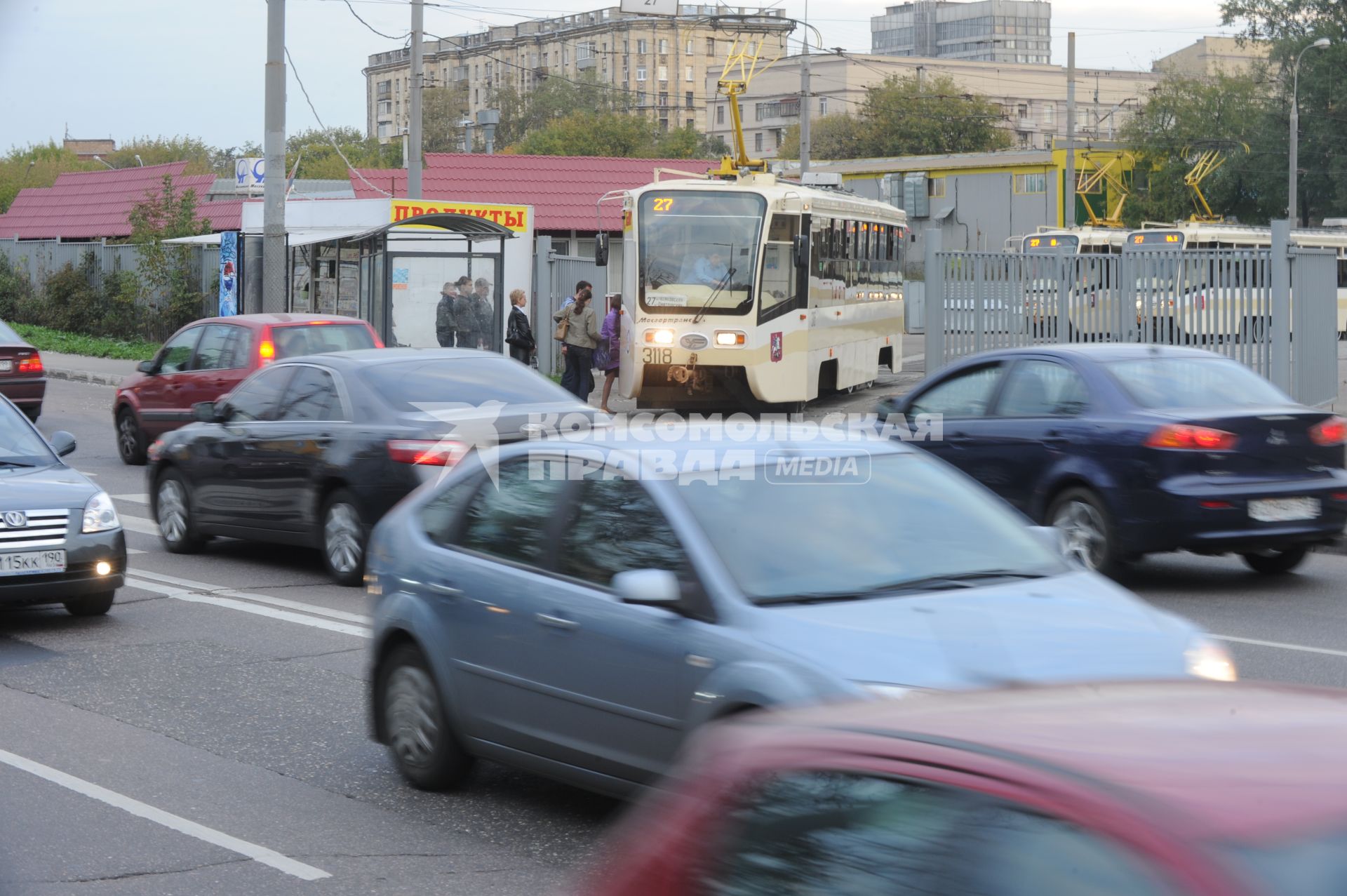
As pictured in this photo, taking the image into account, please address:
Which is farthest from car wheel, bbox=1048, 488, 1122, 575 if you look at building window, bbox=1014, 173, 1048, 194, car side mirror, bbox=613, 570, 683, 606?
building window, bbox=1014, 173, 1048, 194

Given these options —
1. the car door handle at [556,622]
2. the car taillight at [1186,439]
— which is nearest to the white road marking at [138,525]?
the car taillight at [1186,439]

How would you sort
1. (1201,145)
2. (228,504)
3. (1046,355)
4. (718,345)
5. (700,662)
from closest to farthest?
1. (700,662)
2. (1046,355)
3. (228,504)
4. (718,345)
5. (1201,145)

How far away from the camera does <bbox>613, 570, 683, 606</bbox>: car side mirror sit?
512 centimetres

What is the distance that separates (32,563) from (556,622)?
518 centimetres

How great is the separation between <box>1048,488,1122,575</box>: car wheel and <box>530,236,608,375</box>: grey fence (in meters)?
18.6

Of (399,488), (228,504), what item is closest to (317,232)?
(228,504)

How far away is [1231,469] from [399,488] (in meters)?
5.46

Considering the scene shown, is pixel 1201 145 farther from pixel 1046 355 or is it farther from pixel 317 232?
pixel 1046 355

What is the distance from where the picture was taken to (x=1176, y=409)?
10.6 m

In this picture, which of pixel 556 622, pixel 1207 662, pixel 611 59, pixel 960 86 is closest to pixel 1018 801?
pixel 1207 662

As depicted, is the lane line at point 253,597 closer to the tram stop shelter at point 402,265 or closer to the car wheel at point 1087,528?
the car wheel at point 1087,528

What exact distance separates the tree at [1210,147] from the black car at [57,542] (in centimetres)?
5586

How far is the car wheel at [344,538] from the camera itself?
10875 mm

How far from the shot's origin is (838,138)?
328 feet
